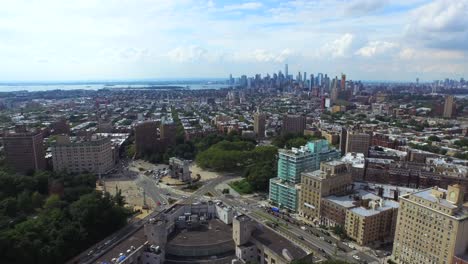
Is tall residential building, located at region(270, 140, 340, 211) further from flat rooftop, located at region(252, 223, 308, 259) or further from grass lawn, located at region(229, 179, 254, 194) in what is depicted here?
flat rooftop, located at region(252, 223, 308, 259)

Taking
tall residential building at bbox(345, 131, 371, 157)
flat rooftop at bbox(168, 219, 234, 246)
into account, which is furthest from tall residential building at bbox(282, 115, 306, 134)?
flat rooftop at bbox(168, 219, 234, 246)

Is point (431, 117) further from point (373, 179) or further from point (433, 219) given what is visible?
point (433, 219)

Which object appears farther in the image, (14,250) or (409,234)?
(409,234)

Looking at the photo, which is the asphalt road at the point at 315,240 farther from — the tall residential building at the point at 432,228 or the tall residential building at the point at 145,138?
the tall residential building at the point at 145,138

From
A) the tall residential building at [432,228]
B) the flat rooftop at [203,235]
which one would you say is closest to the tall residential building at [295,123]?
the tall residential building at [432,228]

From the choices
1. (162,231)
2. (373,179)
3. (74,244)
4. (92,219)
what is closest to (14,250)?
(74,244)
